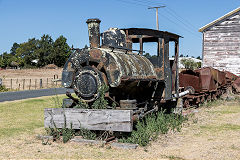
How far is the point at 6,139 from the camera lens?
24.1 ft

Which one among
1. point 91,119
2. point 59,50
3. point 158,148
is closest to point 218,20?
point 158,148

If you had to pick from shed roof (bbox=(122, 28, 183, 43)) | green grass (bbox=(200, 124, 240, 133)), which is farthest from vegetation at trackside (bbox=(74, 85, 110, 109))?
green grass (bbox=(200, 124, 240, 133))

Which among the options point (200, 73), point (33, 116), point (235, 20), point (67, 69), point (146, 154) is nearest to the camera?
point (146, 154)

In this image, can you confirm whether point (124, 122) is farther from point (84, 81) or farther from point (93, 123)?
point (84, 81)

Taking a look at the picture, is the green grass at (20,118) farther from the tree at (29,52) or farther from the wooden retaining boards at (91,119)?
the tree at (29,52)

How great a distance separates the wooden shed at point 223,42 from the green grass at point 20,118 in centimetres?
1267

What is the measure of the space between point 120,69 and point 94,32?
161 cm

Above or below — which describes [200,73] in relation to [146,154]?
above

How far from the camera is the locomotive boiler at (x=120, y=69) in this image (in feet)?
22.1

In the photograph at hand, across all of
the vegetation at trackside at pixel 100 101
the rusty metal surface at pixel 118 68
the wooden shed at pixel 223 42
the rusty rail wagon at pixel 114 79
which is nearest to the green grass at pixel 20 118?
the rusty rail wagon at pixel 114 79

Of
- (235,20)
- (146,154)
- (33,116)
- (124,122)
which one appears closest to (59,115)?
(124,122)

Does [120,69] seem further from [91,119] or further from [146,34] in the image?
[146,34]

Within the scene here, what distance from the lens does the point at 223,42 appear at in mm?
21062

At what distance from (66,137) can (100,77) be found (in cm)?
162
